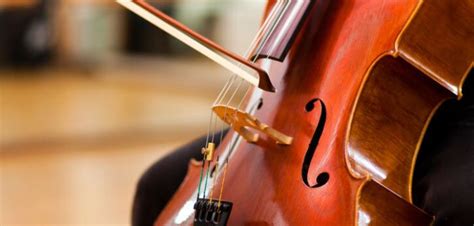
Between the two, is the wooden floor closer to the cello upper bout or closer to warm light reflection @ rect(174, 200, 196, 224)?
warm light reflection @ rect(174, 200, 196, 224)

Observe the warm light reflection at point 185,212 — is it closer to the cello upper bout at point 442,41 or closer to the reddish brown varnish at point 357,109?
the reddish brown varnish at point 357,109

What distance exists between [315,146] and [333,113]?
39 mm

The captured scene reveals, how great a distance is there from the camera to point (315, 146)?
702mm

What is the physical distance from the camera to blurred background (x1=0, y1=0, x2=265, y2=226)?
202cm

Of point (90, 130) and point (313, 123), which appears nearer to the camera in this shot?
point (313, 123)

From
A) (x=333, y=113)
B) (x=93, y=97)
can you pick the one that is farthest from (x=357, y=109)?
(x=93, y=97)

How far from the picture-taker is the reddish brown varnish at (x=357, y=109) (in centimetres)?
66

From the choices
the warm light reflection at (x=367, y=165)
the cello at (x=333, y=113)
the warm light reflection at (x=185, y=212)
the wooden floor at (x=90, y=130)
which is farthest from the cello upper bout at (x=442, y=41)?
the wooden floor at (x=90, y=130)

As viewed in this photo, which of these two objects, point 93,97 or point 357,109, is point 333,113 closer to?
point 357,109

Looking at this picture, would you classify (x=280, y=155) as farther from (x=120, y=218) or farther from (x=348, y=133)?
(x=120, y=218)

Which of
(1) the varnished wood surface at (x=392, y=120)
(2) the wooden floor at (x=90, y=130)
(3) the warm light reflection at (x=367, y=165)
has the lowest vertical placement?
(2) the wooden floor at (x=90, y=130)

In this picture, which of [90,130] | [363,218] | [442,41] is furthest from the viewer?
[90,130]

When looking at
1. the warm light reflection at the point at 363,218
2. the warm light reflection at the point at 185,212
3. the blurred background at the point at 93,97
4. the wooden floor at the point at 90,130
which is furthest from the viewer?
the blurred background at the point at 93,97

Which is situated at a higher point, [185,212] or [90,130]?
[185,212]
